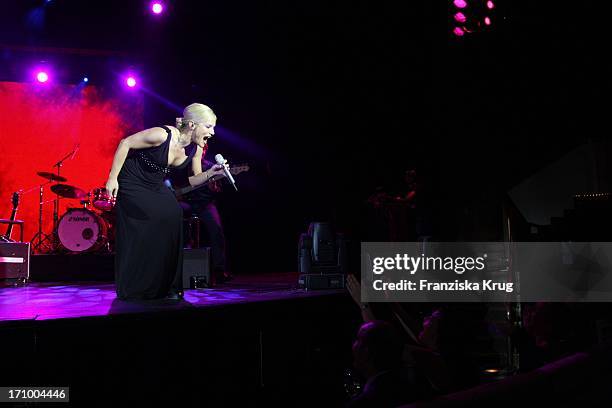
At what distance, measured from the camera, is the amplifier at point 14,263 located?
680 centimetres

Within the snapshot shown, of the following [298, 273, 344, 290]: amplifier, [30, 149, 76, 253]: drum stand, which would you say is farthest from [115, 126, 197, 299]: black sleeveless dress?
[30, 149, 76, 253]: drum stand

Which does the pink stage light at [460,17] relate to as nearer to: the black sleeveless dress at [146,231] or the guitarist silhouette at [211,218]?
the guitarist silhouette at [211,218]

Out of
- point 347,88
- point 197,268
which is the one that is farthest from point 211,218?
point 347,88

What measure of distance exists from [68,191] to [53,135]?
1.66 m

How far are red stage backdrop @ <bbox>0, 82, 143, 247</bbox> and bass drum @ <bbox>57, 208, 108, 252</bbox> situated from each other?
104 cm

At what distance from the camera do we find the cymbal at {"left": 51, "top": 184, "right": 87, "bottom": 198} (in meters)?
8.48

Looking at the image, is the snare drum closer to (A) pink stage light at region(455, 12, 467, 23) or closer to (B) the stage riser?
(B) the stage riser

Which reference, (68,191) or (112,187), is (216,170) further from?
(68,191)

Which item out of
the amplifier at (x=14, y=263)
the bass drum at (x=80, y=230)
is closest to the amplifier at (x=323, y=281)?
the amplifier at (x=14, y=263)

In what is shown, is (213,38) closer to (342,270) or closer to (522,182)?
(342,270)

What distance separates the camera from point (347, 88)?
876 centimetres

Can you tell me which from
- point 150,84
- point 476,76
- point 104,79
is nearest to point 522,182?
point 476,76

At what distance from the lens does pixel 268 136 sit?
9.12m

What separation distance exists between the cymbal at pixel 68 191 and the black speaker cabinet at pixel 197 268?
11.8 ft
